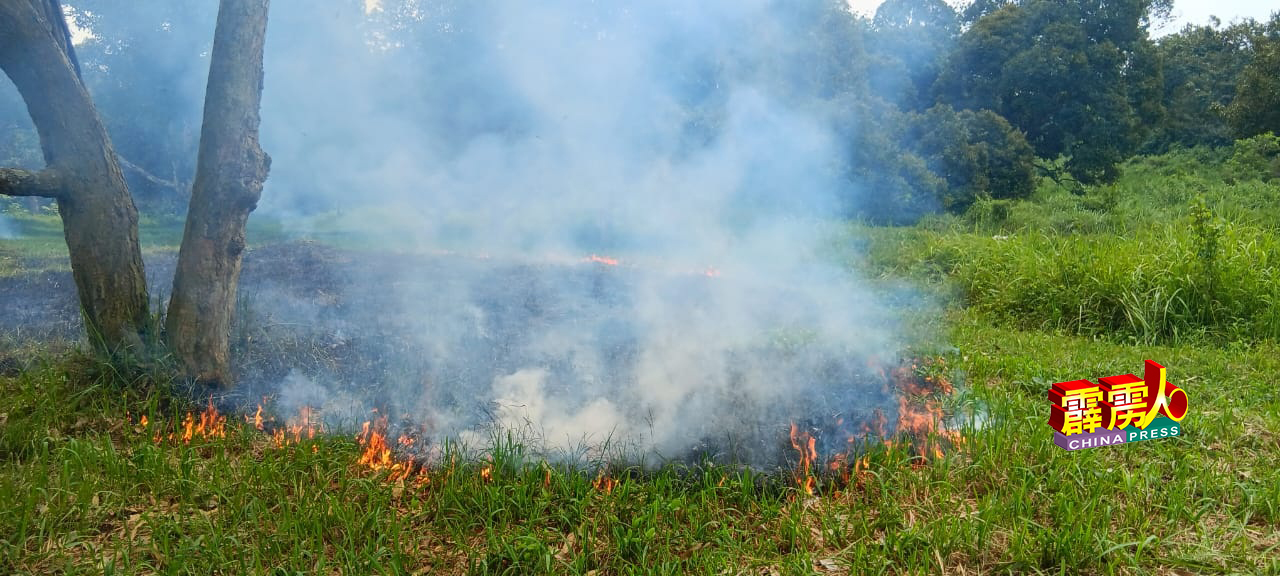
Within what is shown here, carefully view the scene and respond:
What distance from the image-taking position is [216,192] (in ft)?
12.8

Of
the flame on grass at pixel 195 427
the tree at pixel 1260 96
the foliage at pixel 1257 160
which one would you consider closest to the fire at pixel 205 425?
the flame on grass at pixel 195 427

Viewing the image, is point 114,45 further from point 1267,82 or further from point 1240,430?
point 1267,82

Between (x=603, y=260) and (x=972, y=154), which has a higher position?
(x=972, y=154)

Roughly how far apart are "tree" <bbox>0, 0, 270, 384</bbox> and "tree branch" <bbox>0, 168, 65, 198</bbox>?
0.09ft

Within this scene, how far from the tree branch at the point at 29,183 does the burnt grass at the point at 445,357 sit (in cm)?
117

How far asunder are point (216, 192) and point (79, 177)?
646 millimetres

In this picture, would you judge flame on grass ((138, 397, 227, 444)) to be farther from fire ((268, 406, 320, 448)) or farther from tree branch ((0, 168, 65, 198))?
tree branch ((0, 168, 65, 198))

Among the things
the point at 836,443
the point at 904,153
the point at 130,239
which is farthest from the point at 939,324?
the point at 130,239

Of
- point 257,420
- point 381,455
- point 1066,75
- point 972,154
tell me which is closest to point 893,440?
point 381,455

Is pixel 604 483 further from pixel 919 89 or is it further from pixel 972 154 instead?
pixel 919 89

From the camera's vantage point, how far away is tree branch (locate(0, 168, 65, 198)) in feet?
11.3

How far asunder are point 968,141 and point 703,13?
21.9 feet

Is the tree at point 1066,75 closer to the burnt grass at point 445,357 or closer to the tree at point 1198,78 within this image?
the tree at point 1198,78

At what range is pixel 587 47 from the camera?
7.59 meters
